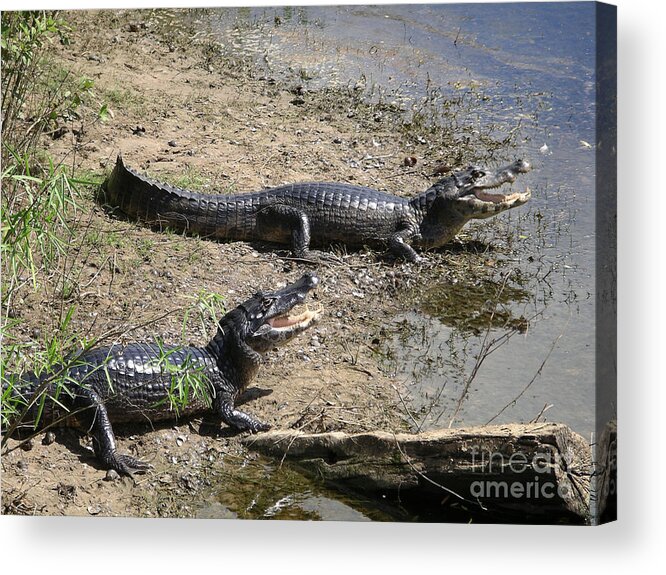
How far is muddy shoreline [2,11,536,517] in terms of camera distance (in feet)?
16.5

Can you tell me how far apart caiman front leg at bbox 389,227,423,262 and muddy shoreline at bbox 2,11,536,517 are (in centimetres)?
11

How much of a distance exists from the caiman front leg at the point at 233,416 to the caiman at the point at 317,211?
3.52 ft

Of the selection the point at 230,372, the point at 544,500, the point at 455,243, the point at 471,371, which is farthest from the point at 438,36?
the point at 544,500

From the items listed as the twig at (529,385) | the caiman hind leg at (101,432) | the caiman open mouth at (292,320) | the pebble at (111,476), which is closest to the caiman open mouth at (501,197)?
the twig at (529,385)

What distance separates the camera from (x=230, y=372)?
211 inches

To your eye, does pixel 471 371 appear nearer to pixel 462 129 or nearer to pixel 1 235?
pixel 462 129

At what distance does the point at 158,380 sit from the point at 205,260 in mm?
831

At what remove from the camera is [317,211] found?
20.6 ft

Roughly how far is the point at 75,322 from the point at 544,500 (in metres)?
2.53

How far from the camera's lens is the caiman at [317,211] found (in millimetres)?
5930

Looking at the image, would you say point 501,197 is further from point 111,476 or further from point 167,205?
point 111,476

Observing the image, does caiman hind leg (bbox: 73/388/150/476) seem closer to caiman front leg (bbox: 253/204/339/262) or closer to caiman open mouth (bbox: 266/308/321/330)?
caiman open mouth (bbox: 266/308/321/330)

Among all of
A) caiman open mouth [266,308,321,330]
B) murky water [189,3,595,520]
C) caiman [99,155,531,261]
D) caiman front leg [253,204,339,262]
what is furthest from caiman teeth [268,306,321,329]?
caiman front leg [253,204,339,262]

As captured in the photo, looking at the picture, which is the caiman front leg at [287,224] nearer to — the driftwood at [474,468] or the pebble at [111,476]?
the driftwood at [474,468]
